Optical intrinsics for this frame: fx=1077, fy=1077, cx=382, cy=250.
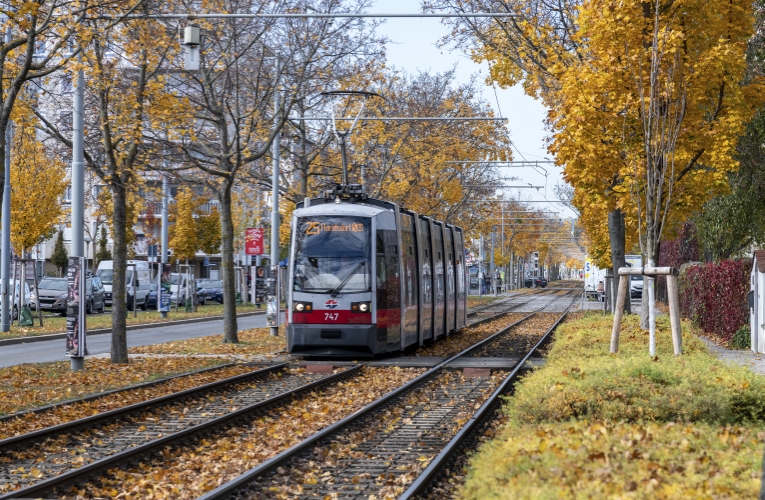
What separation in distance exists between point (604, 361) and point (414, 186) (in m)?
36.4

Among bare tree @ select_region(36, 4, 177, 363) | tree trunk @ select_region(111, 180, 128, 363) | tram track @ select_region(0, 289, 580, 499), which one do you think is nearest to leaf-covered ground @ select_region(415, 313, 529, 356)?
tree trunk @ select_region(111, 180, 128, 363)

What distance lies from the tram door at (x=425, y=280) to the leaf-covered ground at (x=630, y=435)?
41.2 feet

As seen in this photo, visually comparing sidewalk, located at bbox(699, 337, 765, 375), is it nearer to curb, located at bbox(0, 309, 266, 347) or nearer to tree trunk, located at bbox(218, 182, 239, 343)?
tree trunk, located at bbox(218, 182, 239, 343)

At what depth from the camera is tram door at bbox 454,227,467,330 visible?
106ft

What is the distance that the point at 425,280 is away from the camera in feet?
85.8

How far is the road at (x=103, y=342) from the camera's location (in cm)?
2339

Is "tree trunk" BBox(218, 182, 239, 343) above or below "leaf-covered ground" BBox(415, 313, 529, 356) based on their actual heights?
above

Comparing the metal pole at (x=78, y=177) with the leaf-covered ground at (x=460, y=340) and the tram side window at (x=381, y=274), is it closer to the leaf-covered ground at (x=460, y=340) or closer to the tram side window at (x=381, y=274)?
the tram side window at (x=381, y=274)

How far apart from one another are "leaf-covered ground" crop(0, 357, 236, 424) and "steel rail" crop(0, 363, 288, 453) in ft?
1.73

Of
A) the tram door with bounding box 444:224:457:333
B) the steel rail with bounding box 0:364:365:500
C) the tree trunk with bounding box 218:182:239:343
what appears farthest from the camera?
the tram door with bounding box 444:224:457:333

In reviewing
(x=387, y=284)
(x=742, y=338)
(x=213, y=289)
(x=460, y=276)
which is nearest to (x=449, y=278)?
(x=460, y=276)

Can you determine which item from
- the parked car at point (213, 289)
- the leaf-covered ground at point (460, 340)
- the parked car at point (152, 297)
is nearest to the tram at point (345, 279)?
the leaf-covered ground at point (460, 340)

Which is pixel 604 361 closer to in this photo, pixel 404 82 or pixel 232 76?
pixel 232 76

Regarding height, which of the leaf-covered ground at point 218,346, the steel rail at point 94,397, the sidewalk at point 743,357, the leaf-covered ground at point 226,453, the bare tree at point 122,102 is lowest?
the leaf-covered ground at point 226,453
